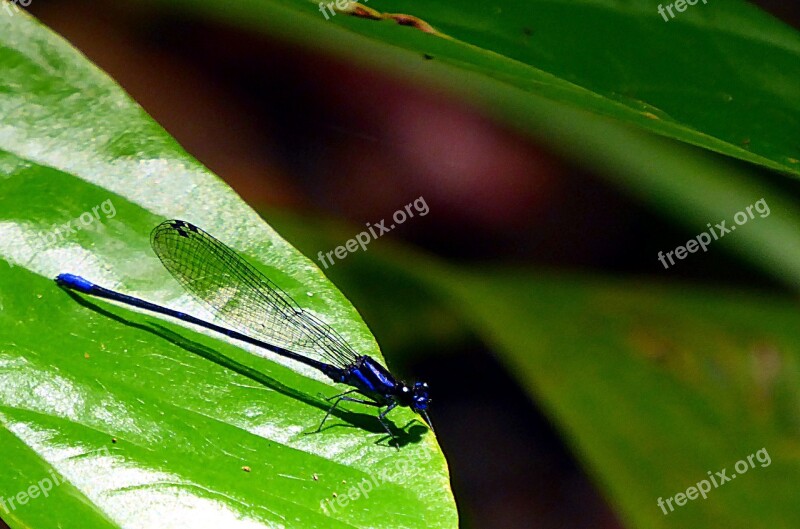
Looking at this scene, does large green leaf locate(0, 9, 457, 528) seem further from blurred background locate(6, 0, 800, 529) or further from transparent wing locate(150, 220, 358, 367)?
blurred background locate(6, 0, 800, 529)

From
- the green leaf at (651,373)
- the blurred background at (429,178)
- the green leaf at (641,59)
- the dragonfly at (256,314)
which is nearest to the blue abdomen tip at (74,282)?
the dragonfly at (256,314)

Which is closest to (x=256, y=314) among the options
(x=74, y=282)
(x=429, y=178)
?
(x=74, y=282)

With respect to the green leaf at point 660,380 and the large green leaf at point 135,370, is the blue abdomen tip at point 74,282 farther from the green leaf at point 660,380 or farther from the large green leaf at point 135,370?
the green leaf at point 660,380

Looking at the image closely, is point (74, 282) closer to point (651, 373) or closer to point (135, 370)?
point (135, 370)

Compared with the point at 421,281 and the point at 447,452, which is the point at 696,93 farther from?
the point at 447,452

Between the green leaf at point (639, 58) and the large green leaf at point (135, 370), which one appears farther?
the green leaf at point (639, 58)

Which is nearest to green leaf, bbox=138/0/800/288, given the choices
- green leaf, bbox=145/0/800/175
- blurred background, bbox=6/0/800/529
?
green leaf, bbox=145/0/800/175
